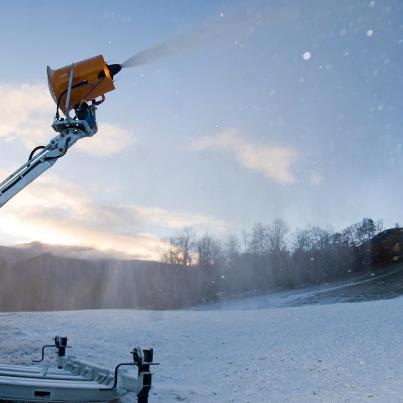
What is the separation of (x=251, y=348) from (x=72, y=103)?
13482 millimetres

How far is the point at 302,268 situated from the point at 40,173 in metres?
80.2

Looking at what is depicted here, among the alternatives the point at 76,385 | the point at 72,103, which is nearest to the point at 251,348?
the point at 76,385

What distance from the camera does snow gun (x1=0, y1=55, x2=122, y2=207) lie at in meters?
6.61

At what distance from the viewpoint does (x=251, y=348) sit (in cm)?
1733

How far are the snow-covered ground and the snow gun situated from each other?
241 inches

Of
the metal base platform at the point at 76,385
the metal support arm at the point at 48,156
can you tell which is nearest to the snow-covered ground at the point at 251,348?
the metal base platform at the point at 76,385

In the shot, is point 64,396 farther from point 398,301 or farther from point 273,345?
point 398,301

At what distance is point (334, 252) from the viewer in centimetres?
8244

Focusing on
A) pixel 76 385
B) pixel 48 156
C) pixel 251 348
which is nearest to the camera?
pixel 76 385

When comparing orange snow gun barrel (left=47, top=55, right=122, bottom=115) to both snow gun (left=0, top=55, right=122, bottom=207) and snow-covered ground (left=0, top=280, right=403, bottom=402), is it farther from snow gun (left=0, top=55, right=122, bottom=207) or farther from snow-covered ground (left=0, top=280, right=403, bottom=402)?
snow-covered ground (left=0, top=280, right=403, bottom=402)

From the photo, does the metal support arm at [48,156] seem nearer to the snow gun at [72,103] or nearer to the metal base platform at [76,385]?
the snow gun at [72,103]

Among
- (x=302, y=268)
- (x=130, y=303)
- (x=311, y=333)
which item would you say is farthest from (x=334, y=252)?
(x=311, y=333)

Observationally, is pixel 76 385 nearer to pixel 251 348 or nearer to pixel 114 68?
pixel 114 68

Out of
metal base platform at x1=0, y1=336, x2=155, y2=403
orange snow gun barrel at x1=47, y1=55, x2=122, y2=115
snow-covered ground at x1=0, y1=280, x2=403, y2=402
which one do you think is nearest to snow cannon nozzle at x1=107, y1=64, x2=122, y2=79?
orange snow gun barrel at x1=47, y1=55, x2=122, y2=115
